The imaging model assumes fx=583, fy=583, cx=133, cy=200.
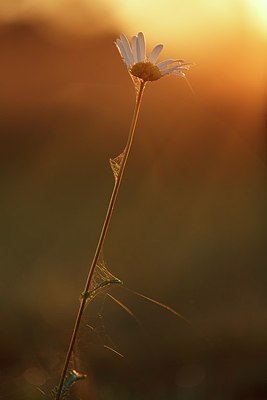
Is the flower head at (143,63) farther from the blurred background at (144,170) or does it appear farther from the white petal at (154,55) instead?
the blurred background at (144,170)

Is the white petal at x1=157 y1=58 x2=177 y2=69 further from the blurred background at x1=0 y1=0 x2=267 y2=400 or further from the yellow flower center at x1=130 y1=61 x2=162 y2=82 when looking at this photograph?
the blurred background at x1=0 y1=0 x2=267 y2=400

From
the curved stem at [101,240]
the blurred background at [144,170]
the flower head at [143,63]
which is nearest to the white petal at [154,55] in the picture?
the flower head at [143,63]

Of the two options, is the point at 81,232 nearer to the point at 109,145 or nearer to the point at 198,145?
the point at 109,145

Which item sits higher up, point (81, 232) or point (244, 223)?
point (244, 223)

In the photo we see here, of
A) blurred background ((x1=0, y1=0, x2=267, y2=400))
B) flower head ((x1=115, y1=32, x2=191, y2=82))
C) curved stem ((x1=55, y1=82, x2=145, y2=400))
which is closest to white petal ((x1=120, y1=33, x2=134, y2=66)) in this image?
flower head ((x1=115, y1=32, x2=191, y2=82))

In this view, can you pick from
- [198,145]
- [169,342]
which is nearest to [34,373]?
[169,342]

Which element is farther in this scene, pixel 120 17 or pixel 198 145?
pixel 198 145
